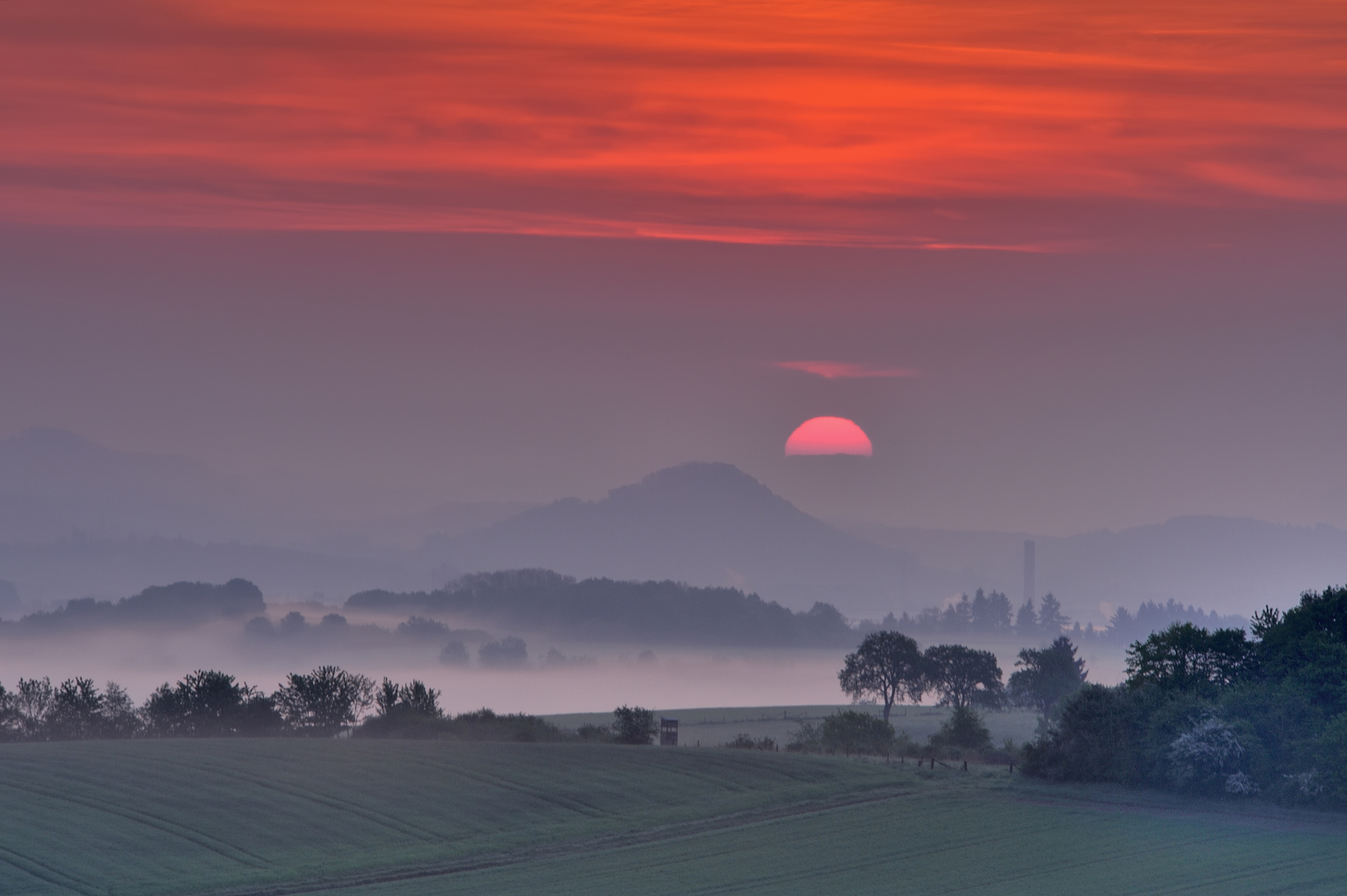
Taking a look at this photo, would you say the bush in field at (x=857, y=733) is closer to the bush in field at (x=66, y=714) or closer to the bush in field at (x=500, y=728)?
the bush in field at (x=500, y=728)

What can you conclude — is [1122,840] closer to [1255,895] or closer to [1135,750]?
[1255,895]

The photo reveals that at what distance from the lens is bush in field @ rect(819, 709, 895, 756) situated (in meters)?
128

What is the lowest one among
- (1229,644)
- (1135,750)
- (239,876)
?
(239,876)

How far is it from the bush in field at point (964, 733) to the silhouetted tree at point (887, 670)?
56804 millimetres

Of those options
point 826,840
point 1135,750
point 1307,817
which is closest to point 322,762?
point 826,840

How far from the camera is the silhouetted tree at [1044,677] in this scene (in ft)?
633

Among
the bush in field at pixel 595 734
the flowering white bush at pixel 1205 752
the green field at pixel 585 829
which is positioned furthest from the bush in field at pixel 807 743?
the flowering white bush at pixel 1205 752

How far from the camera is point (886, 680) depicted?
19138 cm

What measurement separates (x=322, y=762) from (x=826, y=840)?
3716 centimetres

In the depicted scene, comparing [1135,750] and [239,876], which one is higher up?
[1135,750]

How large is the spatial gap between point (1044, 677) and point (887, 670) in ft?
81.2

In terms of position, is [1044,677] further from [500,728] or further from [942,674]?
[500,728]

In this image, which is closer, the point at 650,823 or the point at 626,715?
the point at 650,823

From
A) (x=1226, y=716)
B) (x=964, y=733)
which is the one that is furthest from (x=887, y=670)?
(x=1226, y=716)
